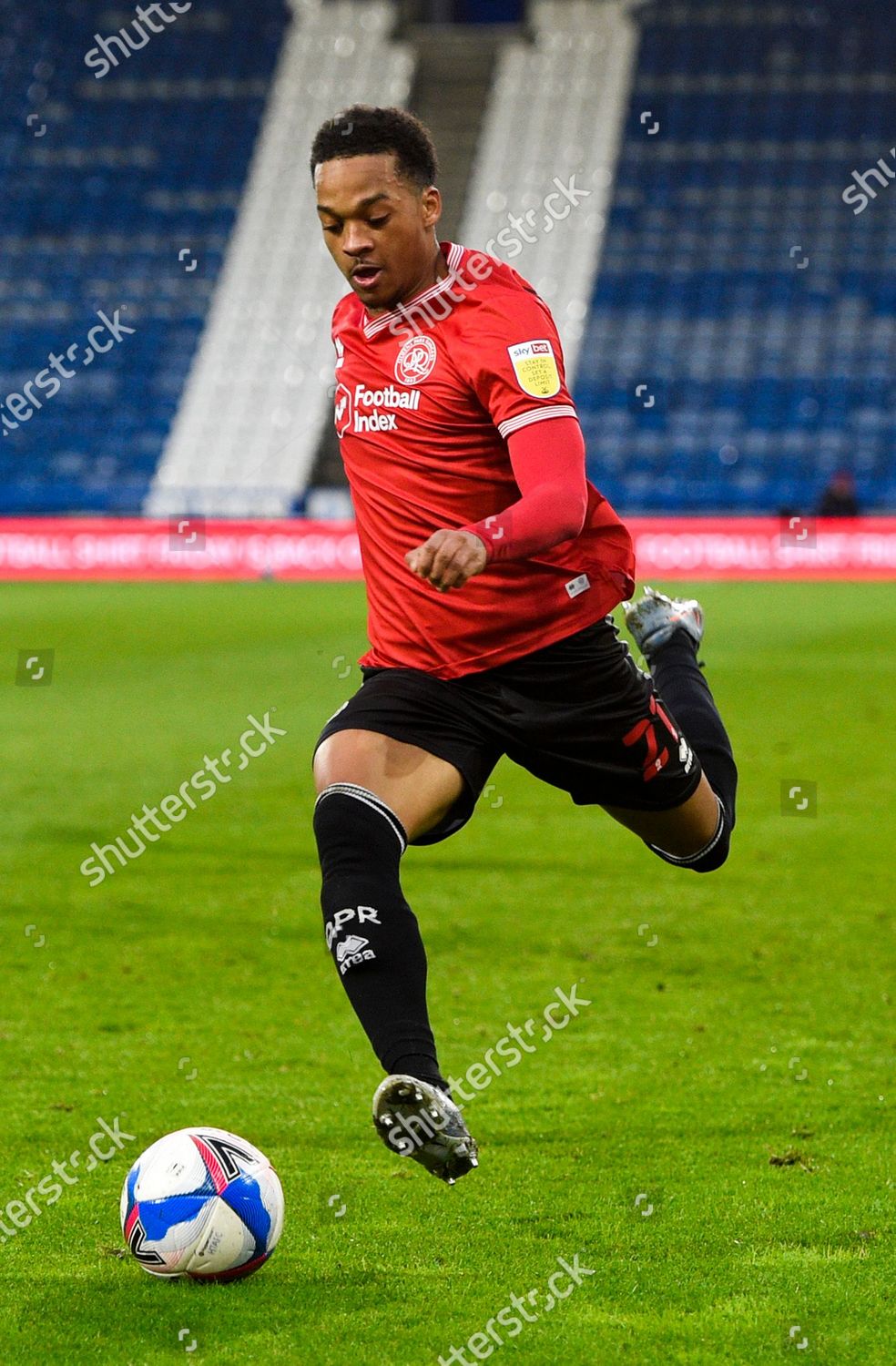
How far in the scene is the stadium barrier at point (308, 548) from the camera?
915 inches

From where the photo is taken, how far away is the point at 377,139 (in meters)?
3.74

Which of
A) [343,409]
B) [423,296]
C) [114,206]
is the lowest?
[343,409]

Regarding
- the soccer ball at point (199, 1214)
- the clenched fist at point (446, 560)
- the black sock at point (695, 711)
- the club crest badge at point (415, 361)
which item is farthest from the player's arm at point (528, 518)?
the black sock at point (695, 711)

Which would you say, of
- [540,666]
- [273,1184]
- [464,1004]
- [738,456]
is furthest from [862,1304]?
[738,456]

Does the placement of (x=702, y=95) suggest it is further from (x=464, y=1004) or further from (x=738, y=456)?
(x=464, y=1004)

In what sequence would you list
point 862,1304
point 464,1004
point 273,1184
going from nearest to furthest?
point 862,1304 → point 273,1184 → point 464,1004

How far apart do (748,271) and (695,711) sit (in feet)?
86.8

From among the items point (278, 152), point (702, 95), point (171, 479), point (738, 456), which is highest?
point (702, 95)

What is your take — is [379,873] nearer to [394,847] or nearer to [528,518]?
[394,847]

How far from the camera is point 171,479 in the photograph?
28250 millimetres

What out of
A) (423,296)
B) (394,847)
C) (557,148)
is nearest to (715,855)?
(394,847)

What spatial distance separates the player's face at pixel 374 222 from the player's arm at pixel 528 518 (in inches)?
18.7

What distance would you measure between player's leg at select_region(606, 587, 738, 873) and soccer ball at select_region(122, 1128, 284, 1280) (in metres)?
1.29

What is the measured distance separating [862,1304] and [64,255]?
30511 millimetres
